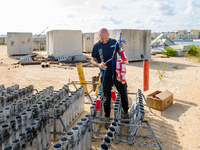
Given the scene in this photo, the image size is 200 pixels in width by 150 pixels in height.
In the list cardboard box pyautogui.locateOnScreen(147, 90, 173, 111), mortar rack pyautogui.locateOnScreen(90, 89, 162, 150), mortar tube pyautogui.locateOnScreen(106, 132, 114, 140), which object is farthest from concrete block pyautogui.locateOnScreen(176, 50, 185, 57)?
mortar tube pyautogui.locateOnScreen(106, 132, 114, 140)

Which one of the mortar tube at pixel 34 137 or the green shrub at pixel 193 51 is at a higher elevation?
Answer: the green shrub at pixel 193 51

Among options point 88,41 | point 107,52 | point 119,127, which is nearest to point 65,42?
point 88,41

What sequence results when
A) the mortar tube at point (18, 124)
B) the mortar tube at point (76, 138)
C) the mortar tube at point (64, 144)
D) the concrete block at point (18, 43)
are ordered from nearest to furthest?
1. the mortar tube at point (64, 144)
2. the mortar tube at point (76, 138)
3. the mortar tube at point (18, 124)
4. the concrete block at point (18, 43)

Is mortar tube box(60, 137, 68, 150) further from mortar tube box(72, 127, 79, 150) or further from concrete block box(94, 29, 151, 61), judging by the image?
concrete block box(94, 29, 151, 61)

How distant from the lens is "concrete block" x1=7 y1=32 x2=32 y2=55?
744 inches

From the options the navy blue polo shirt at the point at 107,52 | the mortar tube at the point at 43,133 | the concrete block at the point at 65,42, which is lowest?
the mortar tube at the point at 43,133

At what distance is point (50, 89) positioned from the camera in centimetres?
496

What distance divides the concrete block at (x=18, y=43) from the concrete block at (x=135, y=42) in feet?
33.9

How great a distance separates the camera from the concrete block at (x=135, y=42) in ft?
44.7

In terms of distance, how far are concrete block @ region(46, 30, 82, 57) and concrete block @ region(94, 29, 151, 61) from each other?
145 inches

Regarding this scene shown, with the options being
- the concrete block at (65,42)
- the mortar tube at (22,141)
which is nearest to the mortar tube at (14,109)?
the mortar tube at (22,141)

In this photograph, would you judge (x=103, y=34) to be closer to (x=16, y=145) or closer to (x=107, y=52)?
(x=107, y=52)

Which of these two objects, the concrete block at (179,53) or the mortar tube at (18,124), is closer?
the mortar tube at (18,124)

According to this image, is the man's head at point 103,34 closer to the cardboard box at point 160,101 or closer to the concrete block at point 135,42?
the cardboard box at point 160,101
